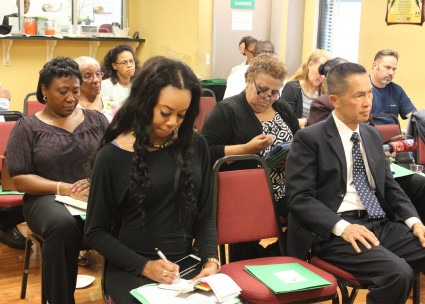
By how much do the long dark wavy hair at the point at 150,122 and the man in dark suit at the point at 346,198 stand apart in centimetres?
63

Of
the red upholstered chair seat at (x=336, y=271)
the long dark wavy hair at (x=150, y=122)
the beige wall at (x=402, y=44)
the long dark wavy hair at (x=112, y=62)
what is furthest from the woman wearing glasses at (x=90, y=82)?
the beige wall at (x=402, y=44)

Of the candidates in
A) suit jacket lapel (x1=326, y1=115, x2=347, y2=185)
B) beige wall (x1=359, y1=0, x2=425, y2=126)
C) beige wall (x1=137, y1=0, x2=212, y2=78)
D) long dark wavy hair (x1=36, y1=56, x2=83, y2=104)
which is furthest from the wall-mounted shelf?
suit jacket lapel (x1=326, y1=115, x2=347, y2=185)

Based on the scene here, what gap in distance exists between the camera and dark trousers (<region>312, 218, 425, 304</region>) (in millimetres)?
2422

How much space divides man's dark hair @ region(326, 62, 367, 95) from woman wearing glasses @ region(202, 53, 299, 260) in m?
0.40

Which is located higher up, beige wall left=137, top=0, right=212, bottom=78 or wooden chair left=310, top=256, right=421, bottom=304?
beige wall left=137, top=0, right=212, bottom=78

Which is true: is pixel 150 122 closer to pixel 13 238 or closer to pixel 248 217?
pixel 248 217

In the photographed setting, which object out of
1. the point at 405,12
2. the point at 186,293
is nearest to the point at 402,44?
the point at 405,12

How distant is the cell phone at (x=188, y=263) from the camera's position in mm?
2238

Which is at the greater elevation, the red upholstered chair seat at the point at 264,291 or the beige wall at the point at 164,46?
the beige wall at the point at 164,46

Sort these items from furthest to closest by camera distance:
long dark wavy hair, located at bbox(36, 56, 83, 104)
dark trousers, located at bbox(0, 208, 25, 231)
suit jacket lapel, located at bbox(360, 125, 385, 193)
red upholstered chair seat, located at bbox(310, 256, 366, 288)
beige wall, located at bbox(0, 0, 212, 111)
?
beige wall, located at bbox(0, 0, 212, 111) → dark trousers, located at bbox(0, 208, 25, 231) → long dark wavy hair, located at bbox(36, 56, 83, 104) → suit jacket lapel, located at bbox(360, 125, 385, 193) → red upholstered chair seat, located at bbox(310, 256, 366, 288)

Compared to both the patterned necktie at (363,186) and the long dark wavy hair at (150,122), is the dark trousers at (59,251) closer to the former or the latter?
the long dark wavy hair at (150,122)

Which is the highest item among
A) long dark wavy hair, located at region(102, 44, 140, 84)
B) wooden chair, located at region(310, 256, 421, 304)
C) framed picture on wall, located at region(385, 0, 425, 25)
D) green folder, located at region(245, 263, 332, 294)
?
framed picture on wall, located at region(385, 0, 425, 25)

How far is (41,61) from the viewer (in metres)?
6.91

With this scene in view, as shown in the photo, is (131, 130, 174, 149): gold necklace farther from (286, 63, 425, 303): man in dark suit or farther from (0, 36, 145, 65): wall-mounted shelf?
(0, 36, 145, 65): wall-mounted shelf
